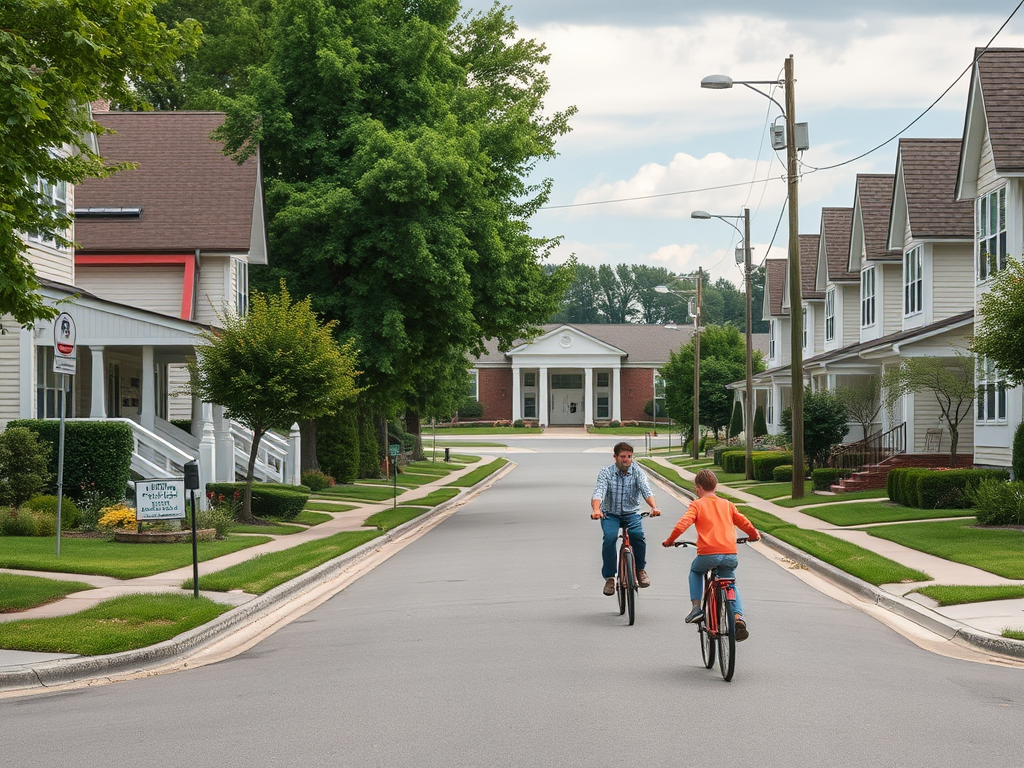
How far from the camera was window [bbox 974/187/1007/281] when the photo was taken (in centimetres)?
2714

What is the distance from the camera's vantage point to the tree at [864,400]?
37281 mm

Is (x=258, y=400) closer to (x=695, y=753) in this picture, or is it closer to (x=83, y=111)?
(x=83, y=111)

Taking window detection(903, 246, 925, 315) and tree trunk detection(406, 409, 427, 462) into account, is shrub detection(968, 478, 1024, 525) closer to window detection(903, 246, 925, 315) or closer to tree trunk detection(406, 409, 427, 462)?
window detection(903, 246, 925, 315)

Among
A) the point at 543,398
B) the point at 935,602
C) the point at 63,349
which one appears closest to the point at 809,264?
the point at 935,602

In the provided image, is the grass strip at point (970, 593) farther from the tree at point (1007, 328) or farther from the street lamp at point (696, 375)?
the street lamp at point (696, 375)

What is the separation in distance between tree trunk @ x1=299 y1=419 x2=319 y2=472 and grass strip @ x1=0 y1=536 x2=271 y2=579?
13662 mm

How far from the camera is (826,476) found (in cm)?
3369

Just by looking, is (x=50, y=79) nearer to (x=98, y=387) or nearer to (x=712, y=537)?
(x=712, y=537)

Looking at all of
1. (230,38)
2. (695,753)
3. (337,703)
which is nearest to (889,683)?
(695,753)

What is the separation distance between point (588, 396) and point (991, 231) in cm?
7745

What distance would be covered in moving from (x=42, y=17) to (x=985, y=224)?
22858 mm

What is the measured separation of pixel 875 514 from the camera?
82.6 ft

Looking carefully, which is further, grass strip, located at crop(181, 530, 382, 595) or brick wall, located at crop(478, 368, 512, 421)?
brick wall, located at crop(478, 368, 512, 421)

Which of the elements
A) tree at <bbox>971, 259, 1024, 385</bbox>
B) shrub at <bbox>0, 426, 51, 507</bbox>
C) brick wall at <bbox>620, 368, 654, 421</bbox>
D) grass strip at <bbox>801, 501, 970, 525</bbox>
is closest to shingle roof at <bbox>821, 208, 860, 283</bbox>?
grass strip at <bbox>801, 501, 970, 525</bbox>
